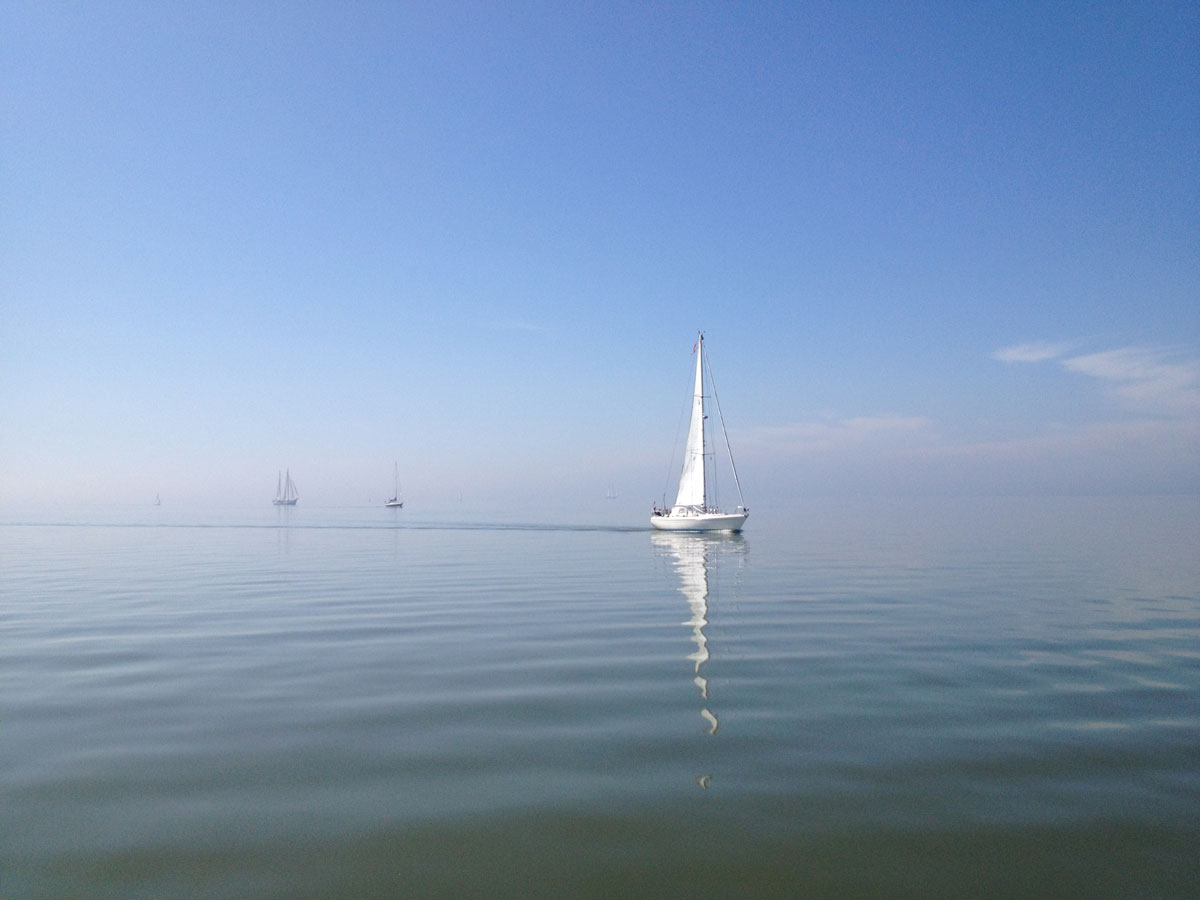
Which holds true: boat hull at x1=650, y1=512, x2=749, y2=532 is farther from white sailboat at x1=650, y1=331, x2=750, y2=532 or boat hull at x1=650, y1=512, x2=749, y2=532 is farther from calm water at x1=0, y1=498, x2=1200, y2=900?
calm water at x1=0, y1=498, x2=1200, y2=900

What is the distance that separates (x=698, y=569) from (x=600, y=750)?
3107cm

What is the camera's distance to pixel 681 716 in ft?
42.4

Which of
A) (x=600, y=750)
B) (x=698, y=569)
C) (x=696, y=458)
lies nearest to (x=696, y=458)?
(x=696, y=458)

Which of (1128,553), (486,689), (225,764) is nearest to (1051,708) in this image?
(486,689)

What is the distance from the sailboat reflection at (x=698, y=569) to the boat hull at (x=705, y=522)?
0.78 metres

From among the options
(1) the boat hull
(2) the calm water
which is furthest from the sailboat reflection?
(1) the boat hull

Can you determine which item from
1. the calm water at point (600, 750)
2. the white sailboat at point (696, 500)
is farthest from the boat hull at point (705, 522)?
the calm water at point (600, 750)

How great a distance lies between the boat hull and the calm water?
47990mm

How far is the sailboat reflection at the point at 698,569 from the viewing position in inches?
620

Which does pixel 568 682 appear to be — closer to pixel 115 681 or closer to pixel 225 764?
pixel 225 764

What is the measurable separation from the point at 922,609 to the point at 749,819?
19.8m

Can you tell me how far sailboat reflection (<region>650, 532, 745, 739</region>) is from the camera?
1574 cm

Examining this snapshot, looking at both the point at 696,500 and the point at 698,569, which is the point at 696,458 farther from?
the point at 698,569

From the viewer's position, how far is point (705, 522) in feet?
250
